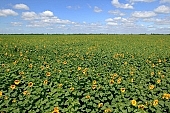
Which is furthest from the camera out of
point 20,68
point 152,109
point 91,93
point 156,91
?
point 20,68

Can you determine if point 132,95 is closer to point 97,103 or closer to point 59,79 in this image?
point 97,103

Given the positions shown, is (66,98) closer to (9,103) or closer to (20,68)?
(9,103)

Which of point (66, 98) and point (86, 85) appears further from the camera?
point (86, 85)

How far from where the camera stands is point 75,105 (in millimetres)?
4152

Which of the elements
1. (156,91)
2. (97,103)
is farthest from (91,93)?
(156,91)

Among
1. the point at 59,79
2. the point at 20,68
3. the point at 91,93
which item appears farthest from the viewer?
the point at 20,68

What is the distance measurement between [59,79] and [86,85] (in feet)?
2.61

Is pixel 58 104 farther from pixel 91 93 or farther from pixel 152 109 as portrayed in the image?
pixel 152 109

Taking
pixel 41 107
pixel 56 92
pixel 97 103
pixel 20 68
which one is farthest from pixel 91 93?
pixel 20 68

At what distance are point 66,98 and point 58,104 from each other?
0.31 m

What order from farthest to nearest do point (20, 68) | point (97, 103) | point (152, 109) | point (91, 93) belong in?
point (20, 68), point (91, 93), point (97, 103), point (152, 109)

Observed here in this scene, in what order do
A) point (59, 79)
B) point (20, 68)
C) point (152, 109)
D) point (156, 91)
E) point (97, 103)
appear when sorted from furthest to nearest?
point (20, 68)
point (59, 79)
point (156, 91)
point (97, 103)
point (152, 109)

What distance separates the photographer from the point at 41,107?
3988mm

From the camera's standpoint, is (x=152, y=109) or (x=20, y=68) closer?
(x=152, y=109)
